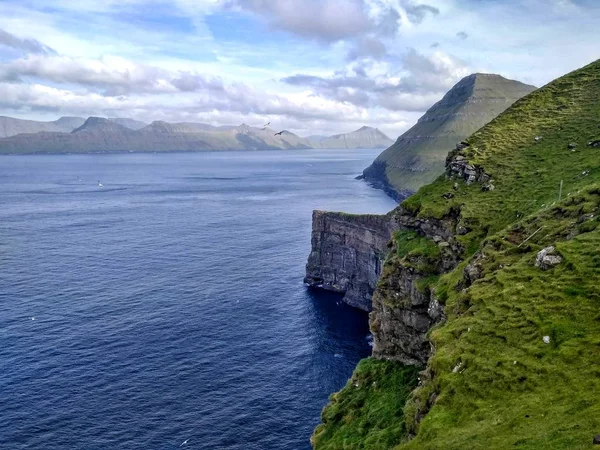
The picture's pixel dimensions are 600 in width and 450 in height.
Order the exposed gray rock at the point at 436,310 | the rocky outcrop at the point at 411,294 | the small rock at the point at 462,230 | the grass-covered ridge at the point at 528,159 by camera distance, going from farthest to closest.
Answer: the grass-covered ridge at the point at 528,159 < the small rock at the point at 462,230 < the rocky outcrop at the point at 411,294 < the exposed gray rock at the point at 436,310

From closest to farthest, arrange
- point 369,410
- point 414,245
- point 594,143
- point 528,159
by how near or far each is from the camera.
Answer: point 369,410 < point 414,245 < point 594,143 < point 528,159

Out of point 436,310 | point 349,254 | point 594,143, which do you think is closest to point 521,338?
point 436,310

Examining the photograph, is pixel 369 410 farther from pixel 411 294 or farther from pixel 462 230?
pixel 462 230

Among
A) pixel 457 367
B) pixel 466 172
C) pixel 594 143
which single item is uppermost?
pixel 594 143

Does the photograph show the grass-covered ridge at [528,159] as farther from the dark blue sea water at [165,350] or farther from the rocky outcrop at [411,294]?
the dark blue sea water at [165,350]

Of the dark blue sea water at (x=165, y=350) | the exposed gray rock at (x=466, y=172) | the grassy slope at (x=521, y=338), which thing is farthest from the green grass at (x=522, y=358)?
the dark blue sea water at (x=165, y=350)

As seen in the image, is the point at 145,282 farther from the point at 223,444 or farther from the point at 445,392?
the point at 445,392

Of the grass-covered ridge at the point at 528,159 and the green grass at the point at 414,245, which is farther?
the green grass at the point at 414,245

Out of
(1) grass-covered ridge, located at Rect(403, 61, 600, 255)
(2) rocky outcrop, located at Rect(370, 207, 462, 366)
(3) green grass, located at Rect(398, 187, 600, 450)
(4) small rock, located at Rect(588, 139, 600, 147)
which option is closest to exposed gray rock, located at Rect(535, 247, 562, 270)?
(3) green grass, located at Rect(398, 187, 600, 450)

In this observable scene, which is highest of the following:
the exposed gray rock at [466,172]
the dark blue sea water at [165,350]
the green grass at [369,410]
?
the exposed gray rock at [466,172]
